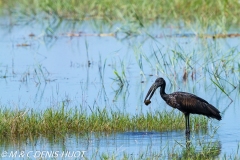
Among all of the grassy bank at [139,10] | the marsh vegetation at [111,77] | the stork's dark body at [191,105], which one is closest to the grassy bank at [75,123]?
the marsh vegetation at [111,77]

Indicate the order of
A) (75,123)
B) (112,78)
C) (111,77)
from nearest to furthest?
1. (75,123)
2. (112,78)
3. (111,77)

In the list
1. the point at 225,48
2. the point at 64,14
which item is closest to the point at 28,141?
the point at 225,48

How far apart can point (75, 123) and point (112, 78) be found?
183 inches

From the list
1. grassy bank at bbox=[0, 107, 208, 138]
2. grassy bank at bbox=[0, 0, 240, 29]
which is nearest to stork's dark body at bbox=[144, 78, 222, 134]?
grassy bank at bbox=[0, 107, 208, 138]

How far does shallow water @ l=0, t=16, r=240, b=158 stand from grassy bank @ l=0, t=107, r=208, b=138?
9.4 inches

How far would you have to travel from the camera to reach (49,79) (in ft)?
53.8

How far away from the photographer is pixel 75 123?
37.7 ft

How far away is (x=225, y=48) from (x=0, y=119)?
919 centimetres

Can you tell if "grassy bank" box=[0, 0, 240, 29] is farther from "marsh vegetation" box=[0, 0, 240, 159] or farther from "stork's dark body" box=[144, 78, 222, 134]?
"stork's dark body" box=[144, 78, 222, 134]

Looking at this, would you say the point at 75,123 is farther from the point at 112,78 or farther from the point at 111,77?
the point at 111,77

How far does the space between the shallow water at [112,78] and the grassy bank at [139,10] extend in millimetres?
1774

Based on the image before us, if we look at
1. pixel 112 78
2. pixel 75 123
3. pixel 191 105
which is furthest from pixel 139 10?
pixel 75 123

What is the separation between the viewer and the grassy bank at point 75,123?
11086mm

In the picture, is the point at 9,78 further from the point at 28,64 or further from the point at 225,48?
the point at 225,48
